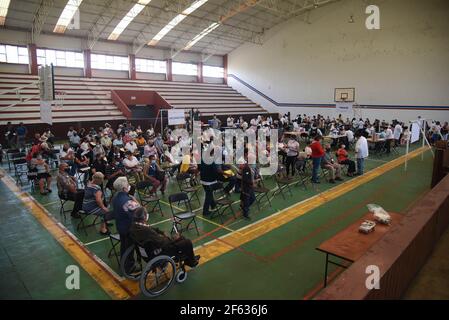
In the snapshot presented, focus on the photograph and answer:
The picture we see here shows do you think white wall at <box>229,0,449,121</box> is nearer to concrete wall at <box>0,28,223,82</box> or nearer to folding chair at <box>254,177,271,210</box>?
concrete wall at <box>0,28,223,82</box>

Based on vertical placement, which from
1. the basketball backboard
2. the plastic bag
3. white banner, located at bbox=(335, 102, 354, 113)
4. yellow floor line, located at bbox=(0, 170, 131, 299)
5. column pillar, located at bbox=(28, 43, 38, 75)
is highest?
column pillar, located at bbox=(28, 43, 38, 75)

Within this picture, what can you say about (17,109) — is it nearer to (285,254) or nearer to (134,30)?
(134,30)

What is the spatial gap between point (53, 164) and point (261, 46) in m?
25.5

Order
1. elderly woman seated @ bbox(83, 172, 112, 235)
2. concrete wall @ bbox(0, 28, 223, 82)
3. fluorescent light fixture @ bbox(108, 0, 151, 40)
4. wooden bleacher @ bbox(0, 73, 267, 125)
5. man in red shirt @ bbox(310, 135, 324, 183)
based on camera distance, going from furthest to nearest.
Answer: concrete wall @ bbox(0, 28, 223, 82) < fluorescent light fixture @ bbox(108, 0, 151, 40) < wooden bleacher @ bbox(0, 73, 267, 125) < man in red shirt @ bbox(310, 135, 324, 183) < elderly woman seated @ bbox(83, 172, 112, 235)

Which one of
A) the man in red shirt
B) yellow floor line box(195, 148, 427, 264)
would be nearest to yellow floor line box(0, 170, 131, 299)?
yellow floor line box(195, 148, 427, 264)

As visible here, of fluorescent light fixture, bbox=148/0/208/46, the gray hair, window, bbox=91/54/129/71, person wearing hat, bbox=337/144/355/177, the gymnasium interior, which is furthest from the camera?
window, bbox=91/54/129/71

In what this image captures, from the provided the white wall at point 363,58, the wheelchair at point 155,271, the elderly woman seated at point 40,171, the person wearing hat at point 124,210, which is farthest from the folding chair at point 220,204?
the white wall at point 363,58

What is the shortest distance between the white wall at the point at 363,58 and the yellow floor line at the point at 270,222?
15.1 meters

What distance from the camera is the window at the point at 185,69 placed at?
3362 cm

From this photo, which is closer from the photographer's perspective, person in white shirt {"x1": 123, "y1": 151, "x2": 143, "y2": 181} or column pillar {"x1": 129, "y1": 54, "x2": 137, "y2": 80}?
person in white shirt {"x1": 123, "y1": 151, "x2": 143, "y2": 181}

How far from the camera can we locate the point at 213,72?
3716 cm

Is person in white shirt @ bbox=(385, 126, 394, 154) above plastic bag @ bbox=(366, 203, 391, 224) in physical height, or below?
above

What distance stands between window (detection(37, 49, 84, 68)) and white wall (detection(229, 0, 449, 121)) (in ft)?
58.7

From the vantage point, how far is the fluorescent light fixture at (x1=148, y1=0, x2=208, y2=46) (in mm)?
23500
